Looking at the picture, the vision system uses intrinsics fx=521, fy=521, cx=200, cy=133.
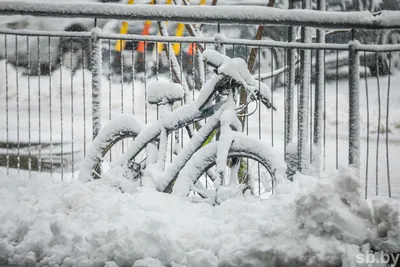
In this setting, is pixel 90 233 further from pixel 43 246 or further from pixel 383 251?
pixel 383 251

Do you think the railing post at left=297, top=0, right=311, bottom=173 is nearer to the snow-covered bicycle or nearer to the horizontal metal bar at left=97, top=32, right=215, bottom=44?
the snow-covered bicycle

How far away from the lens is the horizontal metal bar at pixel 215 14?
3.86 meters

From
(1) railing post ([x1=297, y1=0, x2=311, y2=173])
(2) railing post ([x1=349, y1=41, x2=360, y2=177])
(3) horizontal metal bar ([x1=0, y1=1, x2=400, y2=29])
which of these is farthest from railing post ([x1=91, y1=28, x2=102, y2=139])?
(2) railing post ([x1=349, y1=41, x2=360, y2=177])

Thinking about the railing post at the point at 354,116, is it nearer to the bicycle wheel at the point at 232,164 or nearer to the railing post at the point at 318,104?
the railing post at the point at 318,104

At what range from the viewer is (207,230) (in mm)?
2936

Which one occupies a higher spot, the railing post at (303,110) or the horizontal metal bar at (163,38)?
the horizontal metal bar at (163,38)

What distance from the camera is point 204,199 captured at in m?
3.67

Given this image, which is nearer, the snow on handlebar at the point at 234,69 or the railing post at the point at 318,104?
the snow on handlebar at the point at 234,69

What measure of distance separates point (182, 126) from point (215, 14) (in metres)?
0.96

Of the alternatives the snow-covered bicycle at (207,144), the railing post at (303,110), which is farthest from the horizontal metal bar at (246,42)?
the snow-covered bicycle at (207,144)

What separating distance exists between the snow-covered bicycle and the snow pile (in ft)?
0.83

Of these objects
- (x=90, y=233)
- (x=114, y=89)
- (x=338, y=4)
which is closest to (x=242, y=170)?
(x=90, y=233)

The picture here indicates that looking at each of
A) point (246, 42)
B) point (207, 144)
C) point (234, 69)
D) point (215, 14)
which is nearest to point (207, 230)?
point (207, 144)

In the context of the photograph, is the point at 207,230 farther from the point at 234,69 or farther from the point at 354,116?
the point at 354,116
